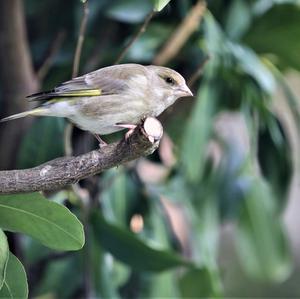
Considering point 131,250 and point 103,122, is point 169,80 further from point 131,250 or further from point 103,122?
point 131,250

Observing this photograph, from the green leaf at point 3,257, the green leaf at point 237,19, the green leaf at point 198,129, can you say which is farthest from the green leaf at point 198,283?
the green leaf at point 3,257

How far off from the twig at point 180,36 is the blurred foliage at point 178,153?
0.04 meters

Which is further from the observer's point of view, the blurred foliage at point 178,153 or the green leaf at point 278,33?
the green leaf at point 278,33

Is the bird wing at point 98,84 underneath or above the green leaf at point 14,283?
above

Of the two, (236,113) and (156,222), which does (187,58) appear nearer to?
(236,113)

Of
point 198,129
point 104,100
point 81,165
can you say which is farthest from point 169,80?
point 198,129

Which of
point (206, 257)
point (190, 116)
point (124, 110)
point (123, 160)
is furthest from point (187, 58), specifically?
point (123, 160)

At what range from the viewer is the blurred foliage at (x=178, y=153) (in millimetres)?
3244

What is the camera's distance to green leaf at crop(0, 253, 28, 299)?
2078 mm

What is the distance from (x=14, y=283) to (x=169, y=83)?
2.78 feet

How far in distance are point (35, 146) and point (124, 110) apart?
78cm

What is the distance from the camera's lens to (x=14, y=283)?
6.89ft

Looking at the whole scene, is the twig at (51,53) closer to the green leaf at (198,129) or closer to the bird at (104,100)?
the green leaf at (198,129)

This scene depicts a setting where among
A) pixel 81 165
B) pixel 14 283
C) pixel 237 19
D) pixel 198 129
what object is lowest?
pixel 198 129
